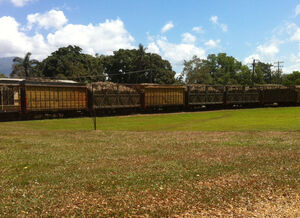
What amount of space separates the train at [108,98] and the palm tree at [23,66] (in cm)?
3708

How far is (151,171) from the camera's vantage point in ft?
26.7

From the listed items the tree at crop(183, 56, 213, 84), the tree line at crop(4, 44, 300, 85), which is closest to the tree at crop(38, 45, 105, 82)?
the tree line at crop(4, 44, 300, 85)

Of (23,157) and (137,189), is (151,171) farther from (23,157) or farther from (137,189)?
(23,157)

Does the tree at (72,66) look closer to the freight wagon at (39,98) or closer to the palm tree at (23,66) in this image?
the palm tree at (23,66)

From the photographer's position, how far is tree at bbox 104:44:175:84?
86125 mm

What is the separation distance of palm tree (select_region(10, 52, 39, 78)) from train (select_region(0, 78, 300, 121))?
122 feet

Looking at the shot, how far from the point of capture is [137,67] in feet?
283

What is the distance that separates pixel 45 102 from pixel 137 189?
79.0 feet

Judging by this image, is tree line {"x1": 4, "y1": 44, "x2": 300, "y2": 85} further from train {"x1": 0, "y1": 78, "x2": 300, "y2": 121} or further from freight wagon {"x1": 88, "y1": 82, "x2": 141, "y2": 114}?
freight wagon {"x1": 88, "y1": 82, "x2": 141, "y2": 114}

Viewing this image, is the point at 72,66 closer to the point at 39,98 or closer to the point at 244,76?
the point at 39,98

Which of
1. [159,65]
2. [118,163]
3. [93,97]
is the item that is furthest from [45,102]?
[159,65]

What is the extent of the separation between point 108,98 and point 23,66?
45182 mm

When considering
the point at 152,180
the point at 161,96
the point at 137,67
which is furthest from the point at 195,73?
the point at 152,180

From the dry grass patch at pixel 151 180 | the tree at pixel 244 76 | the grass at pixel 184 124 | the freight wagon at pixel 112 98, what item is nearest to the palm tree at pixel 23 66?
the freight wagon at pixel 112 98
